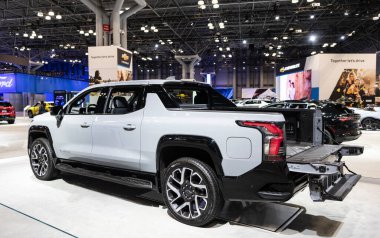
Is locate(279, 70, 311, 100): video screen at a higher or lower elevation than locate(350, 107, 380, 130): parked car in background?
higher

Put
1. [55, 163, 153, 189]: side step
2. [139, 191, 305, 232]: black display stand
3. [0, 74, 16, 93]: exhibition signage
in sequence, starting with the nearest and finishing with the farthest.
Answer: [139, 191, 305, 232]: black display stand < [55, 163, 153, 189]: side step < [0, 74, 16, 93]: exhibition signage

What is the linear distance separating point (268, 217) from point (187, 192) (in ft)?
3.45

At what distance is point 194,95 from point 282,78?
28.6 m

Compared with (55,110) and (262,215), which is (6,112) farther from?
(262,215)

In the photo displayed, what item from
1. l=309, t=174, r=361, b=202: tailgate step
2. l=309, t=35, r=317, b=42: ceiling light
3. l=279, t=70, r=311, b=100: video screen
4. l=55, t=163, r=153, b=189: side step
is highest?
l=309, t=35, r=317, b=42: ceiling light

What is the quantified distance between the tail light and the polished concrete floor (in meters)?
0.89

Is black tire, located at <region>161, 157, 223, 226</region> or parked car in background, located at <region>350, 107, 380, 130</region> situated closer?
black tire, located at <region>161, 157, 223, 226</region>

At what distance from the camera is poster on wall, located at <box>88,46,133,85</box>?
50.9 feet

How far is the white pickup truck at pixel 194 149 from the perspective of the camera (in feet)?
10.8

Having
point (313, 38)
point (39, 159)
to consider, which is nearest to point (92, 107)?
point (39, 159)

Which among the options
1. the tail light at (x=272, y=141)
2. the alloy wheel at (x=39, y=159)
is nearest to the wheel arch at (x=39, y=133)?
the alloy wheel at (x=39, y=159)

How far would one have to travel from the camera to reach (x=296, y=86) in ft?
92.4

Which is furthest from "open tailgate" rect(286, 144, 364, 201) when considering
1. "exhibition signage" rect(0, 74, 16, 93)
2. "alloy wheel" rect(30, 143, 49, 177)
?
"exhibition signage" rect(0, 74, 16, 93)

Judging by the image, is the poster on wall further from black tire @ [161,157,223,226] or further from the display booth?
the display booth
